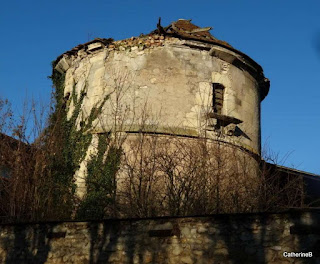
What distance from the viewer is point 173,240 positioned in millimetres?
7879

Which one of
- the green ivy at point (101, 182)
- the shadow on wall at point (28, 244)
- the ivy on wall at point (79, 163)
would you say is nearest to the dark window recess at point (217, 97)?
the ivy on wall at point (79, 163)

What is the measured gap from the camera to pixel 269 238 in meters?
7.25

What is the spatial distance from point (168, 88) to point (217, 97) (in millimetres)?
1743

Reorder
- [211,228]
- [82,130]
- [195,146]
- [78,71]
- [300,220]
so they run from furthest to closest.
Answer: [78,71], [82,130], [195,146], [211,228], [300,220]

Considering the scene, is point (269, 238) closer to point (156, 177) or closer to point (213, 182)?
point (213, 182)

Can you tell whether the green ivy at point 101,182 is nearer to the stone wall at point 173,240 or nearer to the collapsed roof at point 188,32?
the stone wall at point 173,240

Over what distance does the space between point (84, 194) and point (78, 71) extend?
4.46 m

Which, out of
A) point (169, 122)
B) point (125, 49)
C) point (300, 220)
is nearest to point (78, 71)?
point (125, 49)

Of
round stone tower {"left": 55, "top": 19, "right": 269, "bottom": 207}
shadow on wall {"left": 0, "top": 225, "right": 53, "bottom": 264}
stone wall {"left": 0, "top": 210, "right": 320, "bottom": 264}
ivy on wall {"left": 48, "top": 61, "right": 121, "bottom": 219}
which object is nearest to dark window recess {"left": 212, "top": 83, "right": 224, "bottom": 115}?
round stone tower {"left": 55, "top": 19, "right": 269, "bottom": 207}

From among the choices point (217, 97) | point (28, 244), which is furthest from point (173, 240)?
point (217, 97)

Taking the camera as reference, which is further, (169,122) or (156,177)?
(169,122)

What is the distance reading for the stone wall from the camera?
23.4 feet

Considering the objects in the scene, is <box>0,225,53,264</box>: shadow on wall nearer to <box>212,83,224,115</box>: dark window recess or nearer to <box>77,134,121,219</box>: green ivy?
<box>77,134,121,219</box>: green ivy

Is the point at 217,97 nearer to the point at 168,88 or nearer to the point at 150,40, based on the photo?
the point at 168,88
